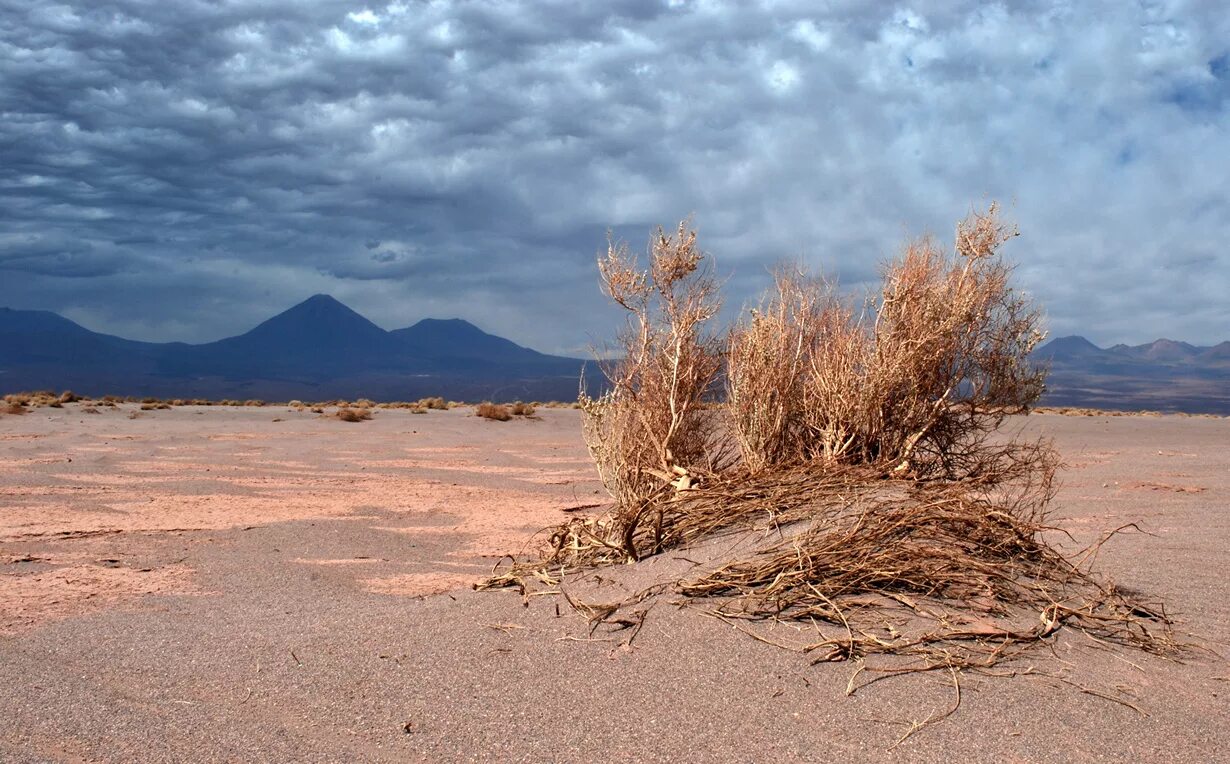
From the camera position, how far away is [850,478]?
27.2 feet

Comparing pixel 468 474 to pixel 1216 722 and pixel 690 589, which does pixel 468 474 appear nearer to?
pixel 690 589

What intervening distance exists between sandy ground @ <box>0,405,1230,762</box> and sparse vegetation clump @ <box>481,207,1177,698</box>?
419 millimetres

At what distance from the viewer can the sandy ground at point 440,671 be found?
4699 millimetres

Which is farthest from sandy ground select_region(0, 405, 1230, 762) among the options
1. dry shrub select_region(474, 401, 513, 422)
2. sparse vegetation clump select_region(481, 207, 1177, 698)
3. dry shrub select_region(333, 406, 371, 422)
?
dry shrub select_region(474, 401, 513, 422)

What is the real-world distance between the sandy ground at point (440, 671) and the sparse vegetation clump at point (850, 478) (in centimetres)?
42

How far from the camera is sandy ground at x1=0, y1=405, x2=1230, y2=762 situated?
4.70 m

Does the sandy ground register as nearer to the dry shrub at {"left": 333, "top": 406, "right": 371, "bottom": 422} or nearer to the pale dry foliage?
the pale dry foliage

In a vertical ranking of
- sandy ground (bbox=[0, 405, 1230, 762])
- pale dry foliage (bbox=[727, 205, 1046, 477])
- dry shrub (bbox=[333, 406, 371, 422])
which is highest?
pale dry foliage (bbox=[727, 205, 1046, 477])

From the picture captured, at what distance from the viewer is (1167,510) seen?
12836mm

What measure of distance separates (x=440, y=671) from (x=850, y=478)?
408 centimetres

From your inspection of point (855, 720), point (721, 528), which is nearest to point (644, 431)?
point (721, 528)

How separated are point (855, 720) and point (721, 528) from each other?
9.78ft

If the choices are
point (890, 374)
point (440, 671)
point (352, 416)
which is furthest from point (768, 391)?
point (352, 416)

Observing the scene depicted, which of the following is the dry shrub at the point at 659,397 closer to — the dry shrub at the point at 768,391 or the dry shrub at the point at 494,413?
the dry shrub at the point at 768,391
